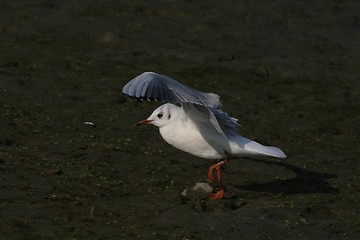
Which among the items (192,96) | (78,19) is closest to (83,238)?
(192,96)

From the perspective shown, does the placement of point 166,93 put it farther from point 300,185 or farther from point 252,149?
point 300,185

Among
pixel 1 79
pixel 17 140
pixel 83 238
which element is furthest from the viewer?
pixel 1 79

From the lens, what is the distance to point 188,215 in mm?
7492

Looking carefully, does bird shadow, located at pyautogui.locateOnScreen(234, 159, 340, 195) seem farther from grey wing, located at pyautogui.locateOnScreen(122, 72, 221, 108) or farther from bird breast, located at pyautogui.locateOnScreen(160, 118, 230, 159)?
grey wing, located at pyautogui.locateOnScreen(122, 72, 221, 108)

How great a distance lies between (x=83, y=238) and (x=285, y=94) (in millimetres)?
5061

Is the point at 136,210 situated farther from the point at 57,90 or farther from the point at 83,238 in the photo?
the point at 57,90

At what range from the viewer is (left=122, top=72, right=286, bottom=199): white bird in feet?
25.6

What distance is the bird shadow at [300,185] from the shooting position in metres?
8.36

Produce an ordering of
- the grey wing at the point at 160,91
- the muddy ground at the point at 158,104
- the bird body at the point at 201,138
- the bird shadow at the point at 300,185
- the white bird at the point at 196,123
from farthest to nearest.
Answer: the bird shadow at the point at 300,185 < the bird body at the point at 201,138 < the white bird at the point at 196,123 < the grey wing at the point at 160,91 < the muddy ground at the point at 158,104

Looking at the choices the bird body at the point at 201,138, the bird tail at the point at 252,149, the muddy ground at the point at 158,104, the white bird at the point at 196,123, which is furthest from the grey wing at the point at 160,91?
the muddy ground at the point at 158,104

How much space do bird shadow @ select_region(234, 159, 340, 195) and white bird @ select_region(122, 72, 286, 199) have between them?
370 mm

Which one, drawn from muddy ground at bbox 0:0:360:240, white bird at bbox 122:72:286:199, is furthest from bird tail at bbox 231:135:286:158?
muddy ground at bbox 0:0:360:240

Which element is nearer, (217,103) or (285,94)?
(217,103)

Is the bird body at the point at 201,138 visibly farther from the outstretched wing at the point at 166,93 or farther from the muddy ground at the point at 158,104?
the muddy ground at the point at 158,104
